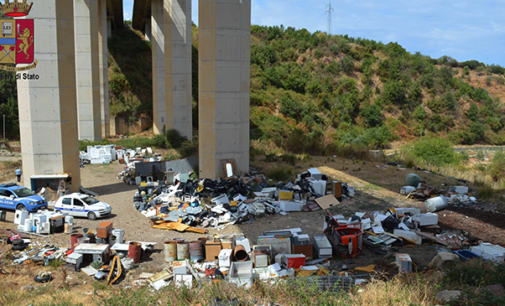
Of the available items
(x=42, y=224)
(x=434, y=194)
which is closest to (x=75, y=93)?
(x=42, y=224)

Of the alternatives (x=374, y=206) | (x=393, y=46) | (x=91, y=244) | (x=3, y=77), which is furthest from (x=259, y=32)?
(x=91, y=244)

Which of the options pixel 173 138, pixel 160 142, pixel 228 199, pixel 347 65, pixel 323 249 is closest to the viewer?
pixel 323 249

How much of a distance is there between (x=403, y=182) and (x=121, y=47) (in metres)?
44.4

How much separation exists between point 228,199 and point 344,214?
5205mm

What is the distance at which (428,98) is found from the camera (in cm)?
6222

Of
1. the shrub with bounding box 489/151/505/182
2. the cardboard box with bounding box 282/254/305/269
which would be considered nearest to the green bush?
the shrub with bounding box 489/151/505/182

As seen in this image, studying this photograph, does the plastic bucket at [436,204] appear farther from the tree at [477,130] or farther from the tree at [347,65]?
the tree at [477,130]

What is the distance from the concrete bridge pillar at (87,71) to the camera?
33312 millimetres

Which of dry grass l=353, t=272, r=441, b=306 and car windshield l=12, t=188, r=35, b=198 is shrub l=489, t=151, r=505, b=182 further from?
car windshield l=12, t=188, r=35, b=198

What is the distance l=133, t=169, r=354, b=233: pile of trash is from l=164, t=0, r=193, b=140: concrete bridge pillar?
1622cm

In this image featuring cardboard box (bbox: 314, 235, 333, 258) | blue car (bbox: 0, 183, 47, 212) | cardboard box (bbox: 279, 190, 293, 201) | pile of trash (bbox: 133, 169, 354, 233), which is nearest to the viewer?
cardboard box (bbox: 314, 235, 333, 258)

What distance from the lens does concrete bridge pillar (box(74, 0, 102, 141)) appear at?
1312 inches

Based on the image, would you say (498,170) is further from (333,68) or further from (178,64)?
(333,68)

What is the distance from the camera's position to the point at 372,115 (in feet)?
178
